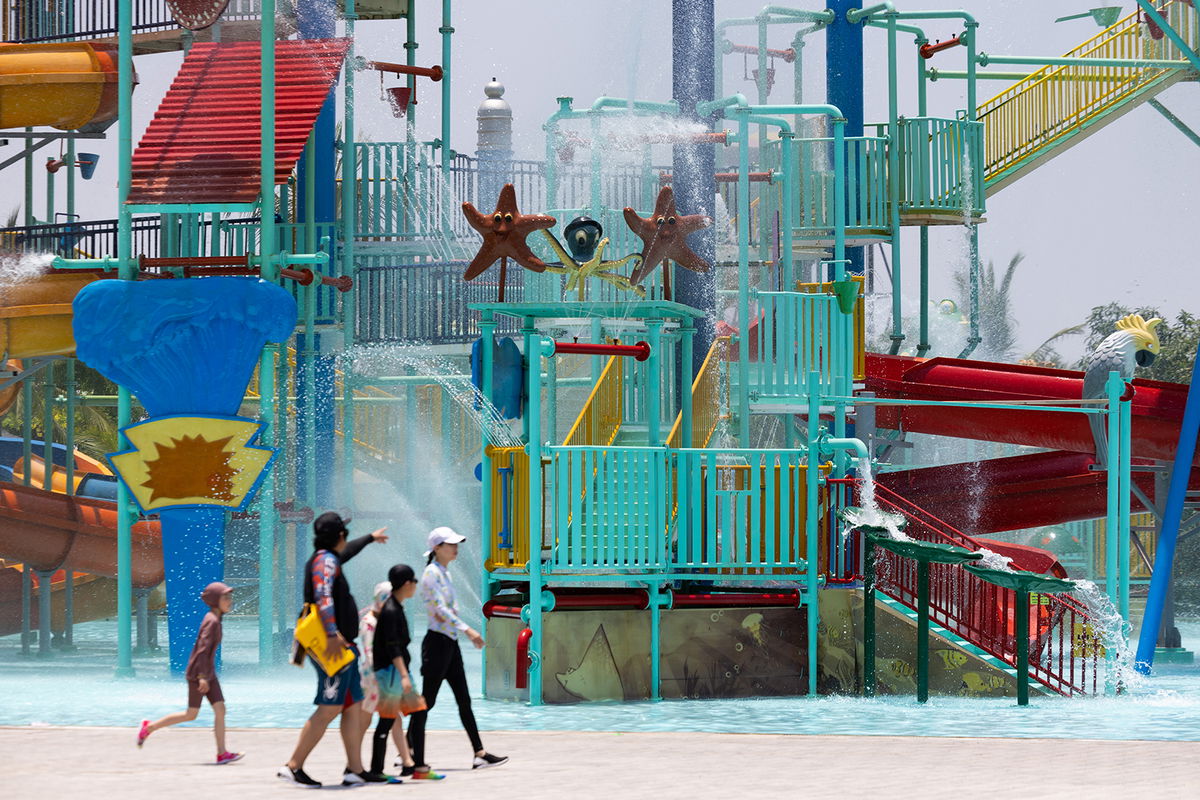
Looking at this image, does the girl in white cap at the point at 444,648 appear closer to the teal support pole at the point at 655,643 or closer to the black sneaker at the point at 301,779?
the black sneaker at the point at 301,779

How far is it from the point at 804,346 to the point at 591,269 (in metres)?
2.49

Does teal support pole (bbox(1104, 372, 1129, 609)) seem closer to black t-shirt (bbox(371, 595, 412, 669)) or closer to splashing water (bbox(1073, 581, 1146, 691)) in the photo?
splashing water (bbox(1073, 581, 1146, 691))

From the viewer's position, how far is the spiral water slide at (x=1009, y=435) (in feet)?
66.2

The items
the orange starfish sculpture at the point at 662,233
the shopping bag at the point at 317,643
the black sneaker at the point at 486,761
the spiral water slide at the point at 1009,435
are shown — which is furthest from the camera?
the spiral water slide at the point at 1009,435

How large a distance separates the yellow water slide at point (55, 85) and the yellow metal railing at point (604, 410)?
7042 millimetres

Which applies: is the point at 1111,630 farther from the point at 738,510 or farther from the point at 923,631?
the point at 738,510

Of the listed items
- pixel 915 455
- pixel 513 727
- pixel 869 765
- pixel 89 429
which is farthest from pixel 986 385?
pixel 915 455

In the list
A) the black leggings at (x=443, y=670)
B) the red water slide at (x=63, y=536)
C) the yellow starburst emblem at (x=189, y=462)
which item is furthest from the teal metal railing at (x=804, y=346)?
the red water slide at (x=63, y=536)

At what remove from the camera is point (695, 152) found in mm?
18812

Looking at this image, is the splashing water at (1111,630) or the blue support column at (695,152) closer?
the splashing water at (1111,630)

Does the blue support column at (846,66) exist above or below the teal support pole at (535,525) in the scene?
above

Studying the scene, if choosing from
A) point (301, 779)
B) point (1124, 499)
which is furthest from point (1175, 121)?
point (301, 779)

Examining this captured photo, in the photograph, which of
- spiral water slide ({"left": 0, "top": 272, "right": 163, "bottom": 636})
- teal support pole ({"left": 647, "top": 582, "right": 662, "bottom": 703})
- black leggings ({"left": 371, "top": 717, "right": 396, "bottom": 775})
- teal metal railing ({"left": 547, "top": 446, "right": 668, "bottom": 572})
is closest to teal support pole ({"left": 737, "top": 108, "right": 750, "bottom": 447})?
teal metal railing ({"left": 547, "top": 446, "right": 668, "bottom": 572})

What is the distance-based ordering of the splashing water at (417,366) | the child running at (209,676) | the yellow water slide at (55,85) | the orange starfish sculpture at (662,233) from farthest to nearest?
the splashing water at (417,366) < the yellow water slide at (55,85) < the orange starfish sculpture at (662,233) < the child running at (209,676)
